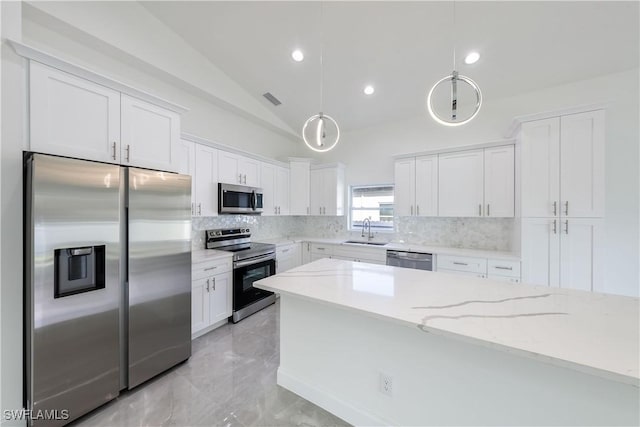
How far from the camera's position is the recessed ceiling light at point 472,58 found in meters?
2.71

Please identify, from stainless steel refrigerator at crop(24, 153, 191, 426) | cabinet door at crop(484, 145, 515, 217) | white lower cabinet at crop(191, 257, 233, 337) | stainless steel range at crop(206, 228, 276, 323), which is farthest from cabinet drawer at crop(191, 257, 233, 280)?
cabinet door at crop(484, 145, 515, 217)

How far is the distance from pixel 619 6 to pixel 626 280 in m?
2.92

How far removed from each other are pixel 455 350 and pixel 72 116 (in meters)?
3.01

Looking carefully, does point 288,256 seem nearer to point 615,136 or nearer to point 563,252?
point 563,252

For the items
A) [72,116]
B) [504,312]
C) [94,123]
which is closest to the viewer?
[504,312]

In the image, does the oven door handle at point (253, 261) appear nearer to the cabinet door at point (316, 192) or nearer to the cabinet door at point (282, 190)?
the cabinet door at point (282, 190)

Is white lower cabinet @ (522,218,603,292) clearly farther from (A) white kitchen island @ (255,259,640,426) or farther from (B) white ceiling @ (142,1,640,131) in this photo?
(B) white ceiling @ (142,1,640,131)

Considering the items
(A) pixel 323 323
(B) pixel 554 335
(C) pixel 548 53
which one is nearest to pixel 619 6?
(C) pixel 548 53

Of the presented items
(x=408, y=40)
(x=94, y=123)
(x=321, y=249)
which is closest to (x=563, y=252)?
(x=408, y=40)

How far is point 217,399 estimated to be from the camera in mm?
1851

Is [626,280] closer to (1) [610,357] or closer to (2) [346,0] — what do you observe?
(1) [610,357]

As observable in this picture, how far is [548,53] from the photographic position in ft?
8.60

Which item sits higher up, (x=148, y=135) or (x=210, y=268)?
A: (x=148, y=135)

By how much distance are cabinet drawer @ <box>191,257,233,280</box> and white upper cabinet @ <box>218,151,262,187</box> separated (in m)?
1.21
